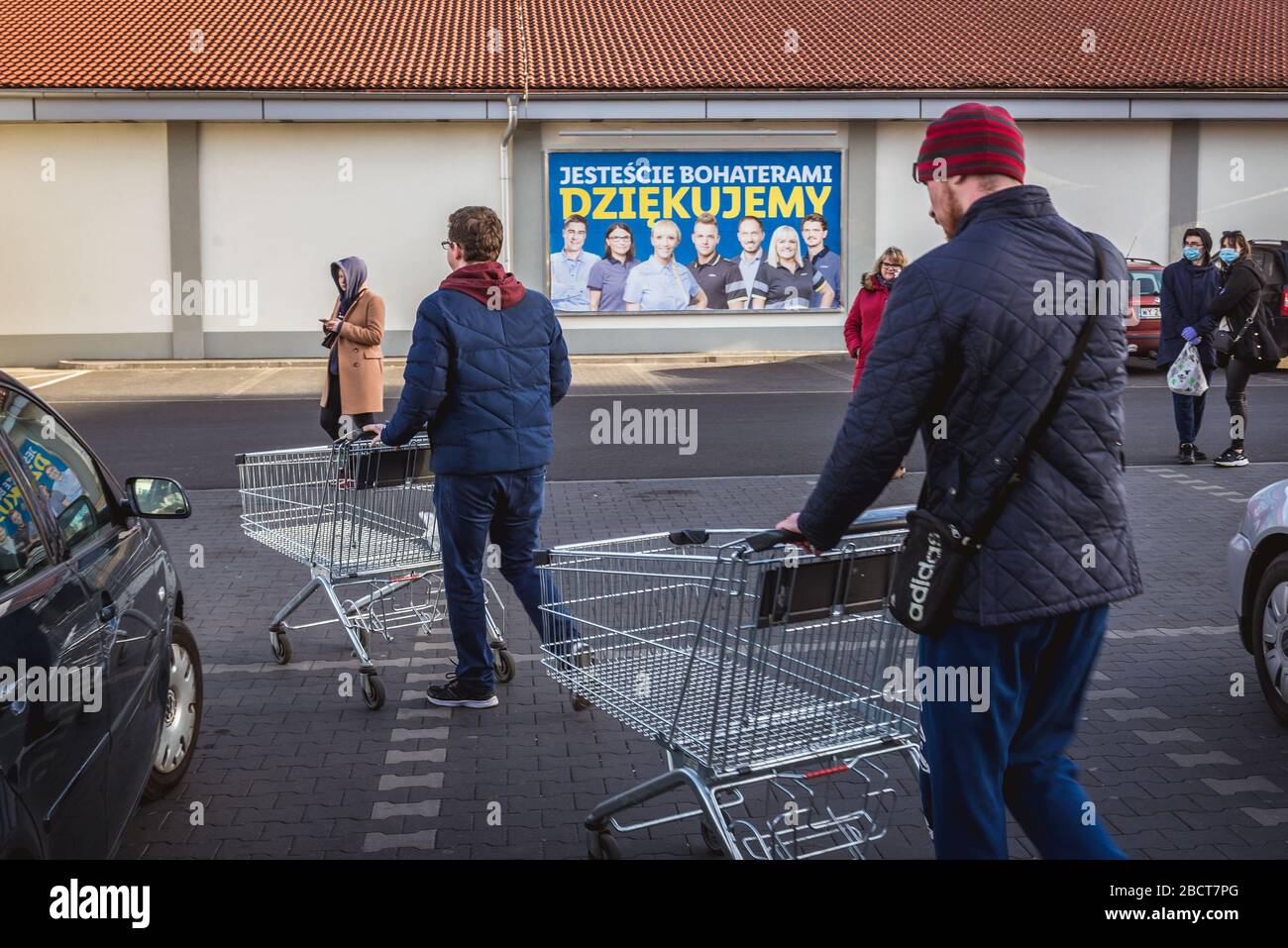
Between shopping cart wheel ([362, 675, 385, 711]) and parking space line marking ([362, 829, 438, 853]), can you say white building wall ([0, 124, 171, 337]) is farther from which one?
parking space line marking ([362, 829, 438, 853])

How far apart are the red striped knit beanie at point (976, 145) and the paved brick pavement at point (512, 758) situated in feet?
7.08

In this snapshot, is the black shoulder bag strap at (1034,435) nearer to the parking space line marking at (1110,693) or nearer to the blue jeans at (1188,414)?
the parking space line marking at (1110,693)

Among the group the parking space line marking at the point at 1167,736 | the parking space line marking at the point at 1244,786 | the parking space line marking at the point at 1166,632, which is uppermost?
the parking space line marking at the point at 1166,632

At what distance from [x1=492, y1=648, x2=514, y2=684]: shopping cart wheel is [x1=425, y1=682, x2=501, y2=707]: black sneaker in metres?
0.37

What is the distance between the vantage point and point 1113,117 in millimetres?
27203

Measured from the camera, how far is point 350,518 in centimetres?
665

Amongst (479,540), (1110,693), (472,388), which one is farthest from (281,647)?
(1110,693)

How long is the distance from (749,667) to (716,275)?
23.7 m

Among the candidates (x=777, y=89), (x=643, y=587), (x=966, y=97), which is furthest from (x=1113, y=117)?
(x=643, y=587)

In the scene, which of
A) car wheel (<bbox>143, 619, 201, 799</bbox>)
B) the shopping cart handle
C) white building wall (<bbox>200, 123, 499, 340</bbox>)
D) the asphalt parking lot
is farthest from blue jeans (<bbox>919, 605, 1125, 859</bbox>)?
white building wall (<bbox>200, 123, 499, 340</bbox>)

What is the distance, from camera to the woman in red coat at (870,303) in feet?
37.9

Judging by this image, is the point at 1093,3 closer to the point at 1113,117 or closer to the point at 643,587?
the point at 1113,117

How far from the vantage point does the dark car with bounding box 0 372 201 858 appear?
3.10 meters

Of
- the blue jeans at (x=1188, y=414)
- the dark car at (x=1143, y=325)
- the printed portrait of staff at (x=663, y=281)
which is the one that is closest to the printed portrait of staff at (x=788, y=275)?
the printed portrait of staff at (x=663, y=281)
